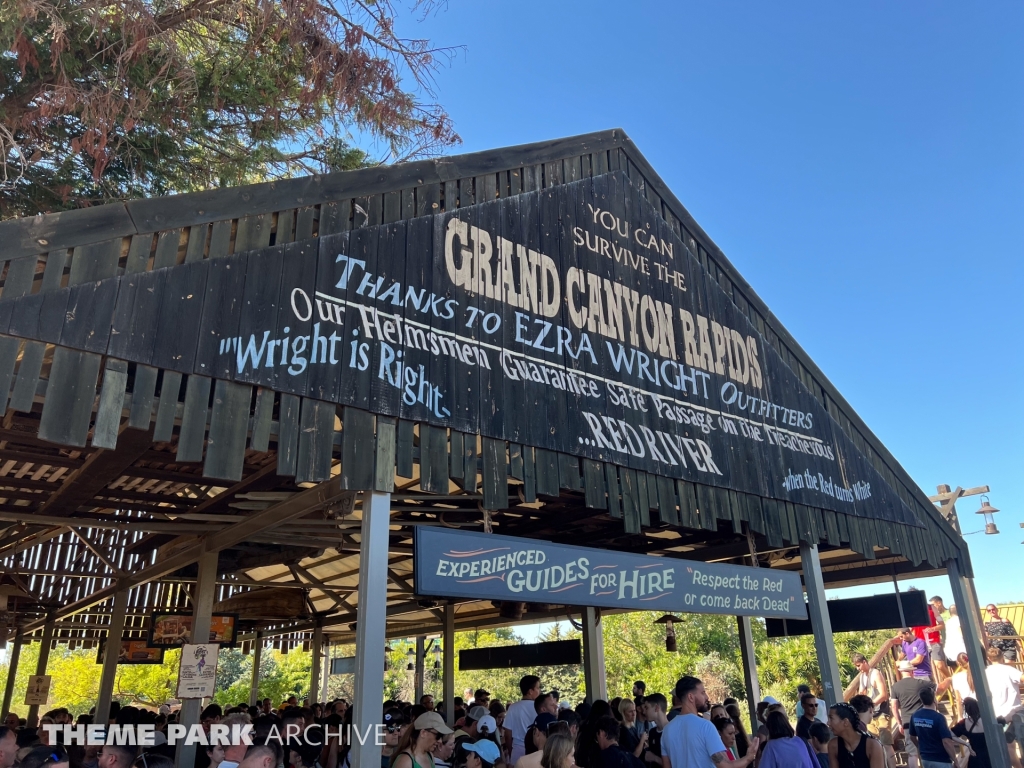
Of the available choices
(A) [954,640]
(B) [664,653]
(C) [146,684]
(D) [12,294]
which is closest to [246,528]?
(D) [12,294]

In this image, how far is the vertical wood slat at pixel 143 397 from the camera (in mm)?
4734

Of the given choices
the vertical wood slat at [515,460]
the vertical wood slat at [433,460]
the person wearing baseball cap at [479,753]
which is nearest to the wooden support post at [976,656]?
the person wearing baseball cap at [479,753]

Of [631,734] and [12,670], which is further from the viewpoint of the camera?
[12,670]

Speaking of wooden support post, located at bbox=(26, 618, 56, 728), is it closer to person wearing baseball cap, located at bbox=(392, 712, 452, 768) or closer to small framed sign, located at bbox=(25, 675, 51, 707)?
small framed sign, located at bbox=(25, 675, 51, 707)

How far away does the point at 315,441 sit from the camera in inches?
215

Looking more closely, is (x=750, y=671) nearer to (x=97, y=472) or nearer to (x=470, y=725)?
(x=470, y=725)

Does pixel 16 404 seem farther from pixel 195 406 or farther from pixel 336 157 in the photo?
pixel 336 157

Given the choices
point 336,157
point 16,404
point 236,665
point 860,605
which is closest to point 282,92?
point 336,157

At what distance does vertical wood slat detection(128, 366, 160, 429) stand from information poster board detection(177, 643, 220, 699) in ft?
11.6

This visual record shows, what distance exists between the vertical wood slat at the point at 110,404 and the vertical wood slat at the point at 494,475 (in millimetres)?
2796

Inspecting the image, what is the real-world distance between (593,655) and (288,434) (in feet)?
25.8

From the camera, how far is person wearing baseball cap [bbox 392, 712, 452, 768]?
530 centimetres

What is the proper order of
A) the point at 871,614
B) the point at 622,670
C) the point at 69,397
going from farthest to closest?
1. the point at 622,670
2. the point at 871,614
3. the point at 69,397

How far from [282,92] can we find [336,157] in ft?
4.94
